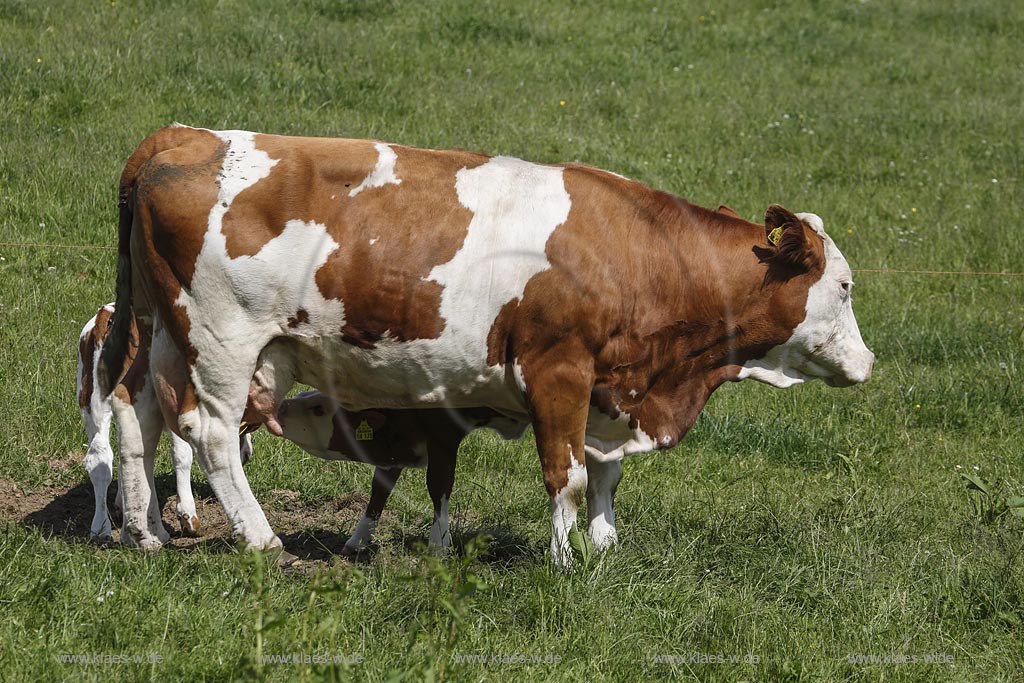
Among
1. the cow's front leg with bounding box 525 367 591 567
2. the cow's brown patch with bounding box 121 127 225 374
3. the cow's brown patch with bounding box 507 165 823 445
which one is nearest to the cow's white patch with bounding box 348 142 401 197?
the cow's brown patch with bounding box 121 127 225 374

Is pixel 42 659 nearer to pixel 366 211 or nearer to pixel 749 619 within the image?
pixel 366 211

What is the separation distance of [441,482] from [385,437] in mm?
432

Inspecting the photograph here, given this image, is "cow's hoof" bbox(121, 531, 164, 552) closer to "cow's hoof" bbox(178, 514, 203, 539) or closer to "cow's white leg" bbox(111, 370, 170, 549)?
"cow's white leg" bbox(111, 370, 170, 549)

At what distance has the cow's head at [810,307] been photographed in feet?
20.7

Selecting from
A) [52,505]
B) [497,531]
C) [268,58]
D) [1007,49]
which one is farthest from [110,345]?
[1007,49]

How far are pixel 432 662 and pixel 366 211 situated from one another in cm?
242

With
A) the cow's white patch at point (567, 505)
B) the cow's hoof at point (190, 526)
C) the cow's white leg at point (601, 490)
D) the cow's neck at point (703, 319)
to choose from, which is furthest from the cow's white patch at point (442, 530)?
the cow's hoof at point (190, 526)

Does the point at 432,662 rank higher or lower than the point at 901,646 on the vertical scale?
higher

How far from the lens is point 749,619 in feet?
17.8

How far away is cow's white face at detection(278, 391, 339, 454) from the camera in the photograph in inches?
265

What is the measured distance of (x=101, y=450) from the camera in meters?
6.78

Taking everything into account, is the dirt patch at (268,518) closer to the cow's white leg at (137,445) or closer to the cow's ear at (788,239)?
the cow's white leg at (137,445)

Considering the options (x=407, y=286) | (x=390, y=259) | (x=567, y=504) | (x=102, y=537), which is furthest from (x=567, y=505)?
(x=102, y=537)

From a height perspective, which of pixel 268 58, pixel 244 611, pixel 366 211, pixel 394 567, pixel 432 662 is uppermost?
pixel 366 211
